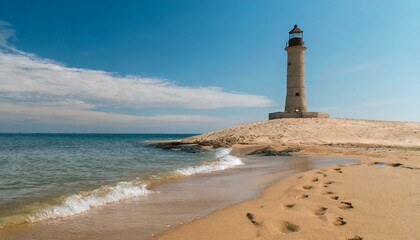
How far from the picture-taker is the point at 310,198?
5.80m

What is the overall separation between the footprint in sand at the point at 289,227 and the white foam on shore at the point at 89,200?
147 inches

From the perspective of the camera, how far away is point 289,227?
4223mm

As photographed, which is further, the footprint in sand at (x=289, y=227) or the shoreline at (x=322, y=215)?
the footprint in sand at (x=289, y=227)

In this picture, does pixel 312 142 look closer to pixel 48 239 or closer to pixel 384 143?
pixel 384 143

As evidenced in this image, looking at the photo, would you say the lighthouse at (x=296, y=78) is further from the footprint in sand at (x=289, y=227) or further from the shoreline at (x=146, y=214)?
the footprint in sand at (x=289, y=227)

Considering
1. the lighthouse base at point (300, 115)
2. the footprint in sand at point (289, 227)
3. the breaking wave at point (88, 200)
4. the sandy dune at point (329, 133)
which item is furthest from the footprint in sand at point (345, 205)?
the lighthouse base at point (300, 115)

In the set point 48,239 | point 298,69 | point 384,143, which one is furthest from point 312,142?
point 48,239

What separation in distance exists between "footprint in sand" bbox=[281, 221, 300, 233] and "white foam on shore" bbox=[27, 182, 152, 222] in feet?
12.2

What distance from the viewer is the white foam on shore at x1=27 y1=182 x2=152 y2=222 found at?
558 centimetres

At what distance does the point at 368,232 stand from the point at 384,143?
24.0m

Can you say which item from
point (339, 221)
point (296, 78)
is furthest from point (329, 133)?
point (339, 221)

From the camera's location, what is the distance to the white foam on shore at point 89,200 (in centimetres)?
558

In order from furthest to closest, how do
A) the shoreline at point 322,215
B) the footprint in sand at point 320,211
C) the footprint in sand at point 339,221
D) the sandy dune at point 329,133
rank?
the sandy dune at point 329,133 < the footprint in sand at point 320,211 < the footprint in sand at point 339,221 < the shoreline at point 322,215

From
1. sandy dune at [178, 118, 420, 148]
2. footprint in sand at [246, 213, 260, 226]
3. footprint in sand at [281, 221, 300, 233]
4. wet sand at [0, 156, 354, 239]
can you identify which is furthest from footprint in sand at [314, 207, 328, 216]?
sandy dune at [178, 118, 420, 148]
